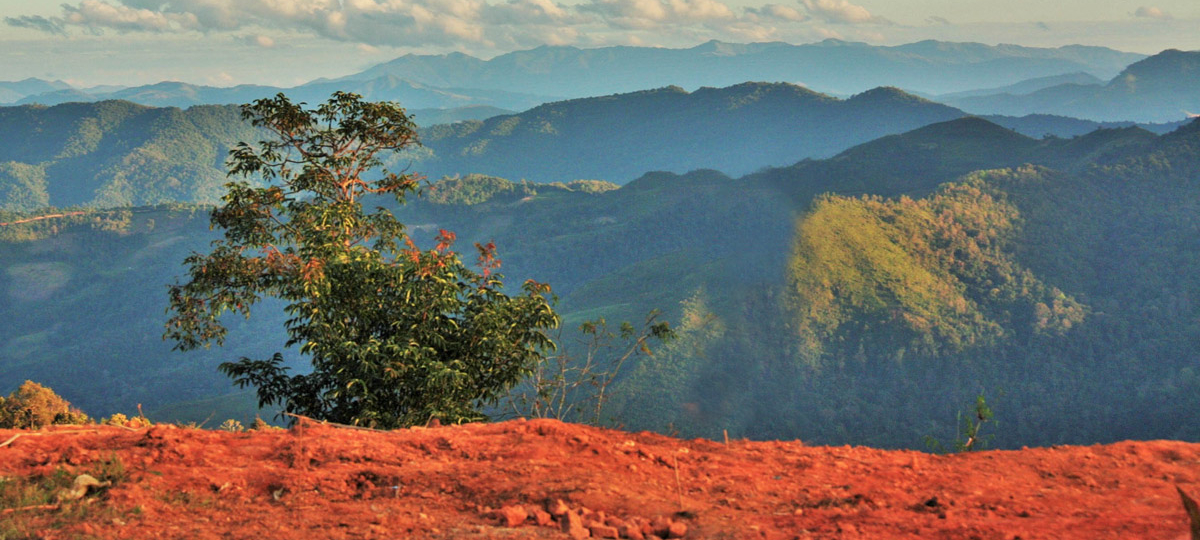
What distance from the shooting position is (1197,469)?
7.34 meters

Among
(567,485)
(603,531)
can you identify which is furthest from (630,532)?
(567,485)

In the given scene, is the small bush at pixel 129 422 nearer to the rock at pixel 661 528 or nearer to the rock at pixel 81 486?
the rock at pixel 81 486

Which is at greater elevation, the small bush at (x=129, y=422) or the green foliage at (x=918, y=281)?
the small bush at (x=129, y=422)

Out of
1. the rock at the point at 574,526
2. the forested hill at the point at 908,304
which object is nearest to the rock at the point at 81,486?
the rock at the point at 574,526

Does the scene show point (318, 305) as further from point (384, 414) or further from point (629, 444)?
point (629, 444)

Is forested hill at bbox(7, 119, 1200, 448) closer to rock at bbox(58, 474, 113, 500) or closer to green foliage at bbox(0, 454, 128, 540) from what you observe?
green foliage at bbox(0, 454, 128, 540)

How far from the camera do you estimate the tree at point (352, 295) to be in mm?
10805

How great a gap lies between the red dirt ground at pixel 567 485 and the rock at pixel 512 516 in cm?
5

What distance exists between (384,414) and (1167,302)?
3597 inches

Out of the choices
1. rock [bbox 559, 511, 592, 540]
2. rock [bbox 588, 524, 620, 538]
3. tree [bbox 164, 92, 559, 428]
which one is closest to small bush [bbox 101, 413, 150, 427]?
tree [bbox 164, 92, 559, 428]

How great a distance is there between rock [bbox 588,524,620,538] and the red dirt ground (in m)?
0.23

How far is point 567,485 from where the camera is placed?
629cm

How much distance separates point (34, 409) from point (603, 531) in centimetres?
3204

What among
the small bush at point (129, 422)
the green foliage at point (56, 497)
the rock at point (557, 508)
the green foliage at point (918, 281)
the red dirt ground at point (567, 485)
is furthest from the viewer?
the green foliage at point (918, 281)
